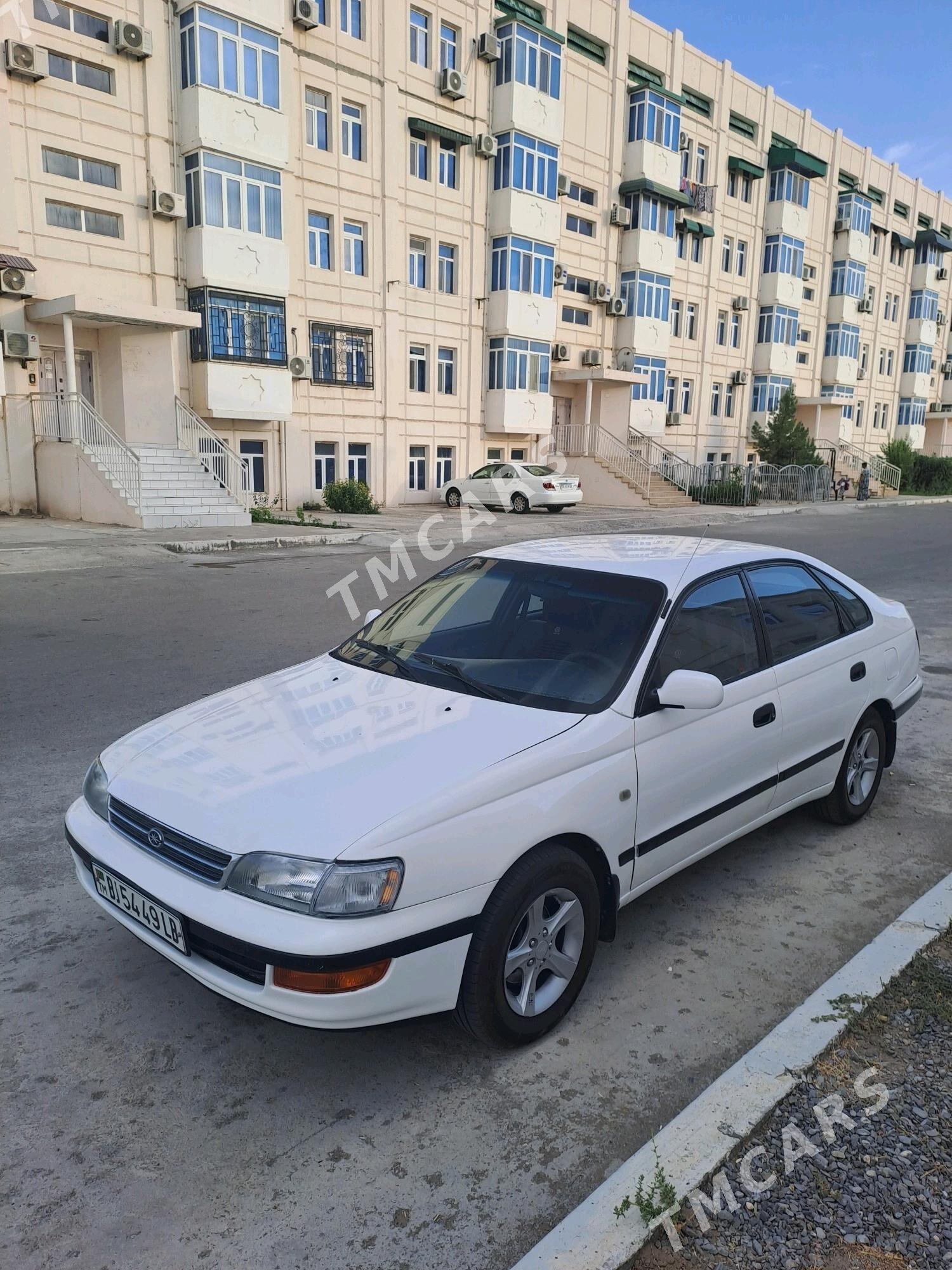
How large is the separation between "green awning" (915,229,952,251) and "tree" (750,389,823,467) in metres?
23.6

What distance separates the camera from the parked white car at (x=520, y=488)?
26359 mm

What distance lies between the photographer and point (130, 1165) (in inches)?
95.3

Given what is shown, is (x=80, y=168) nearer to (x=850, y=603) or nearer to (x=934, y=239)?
(x=850, y=603)

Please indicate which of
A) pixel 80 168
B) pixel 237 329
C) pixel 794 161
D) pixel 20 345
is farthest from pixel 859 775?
pixel 794 161

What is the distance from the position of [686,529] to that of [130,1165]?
2162 cm

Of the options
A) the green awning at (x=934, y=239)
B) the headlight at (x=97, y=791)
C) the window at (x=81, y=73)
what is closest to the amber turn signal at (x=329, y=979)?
the headlight at (x=97, y=791)

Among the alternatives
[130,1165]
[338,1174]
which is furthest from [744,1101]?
[130,1165]

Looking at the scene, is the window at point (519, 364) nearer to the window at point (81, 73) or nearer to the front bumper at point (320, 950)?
the window at point (81, 73)

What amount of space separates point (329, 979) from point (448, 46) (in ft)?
104

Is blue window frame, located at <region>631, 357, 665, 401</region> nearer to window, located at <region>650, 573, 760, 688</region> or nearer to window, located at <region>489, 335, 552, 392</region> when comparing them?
window, located at <region>489, 335, 552, 392</region>

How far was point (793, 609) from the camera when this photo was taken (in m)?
4.32

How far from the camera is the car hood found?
2.64 m

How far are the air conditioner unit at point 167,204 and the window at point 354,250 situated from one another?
17.9ft

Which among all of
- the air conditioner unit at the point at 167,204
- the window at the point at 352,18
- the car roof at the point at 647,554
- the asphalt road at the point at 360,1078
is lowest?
the asphalt road at the point at 360,1078
